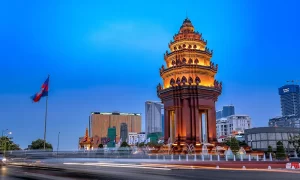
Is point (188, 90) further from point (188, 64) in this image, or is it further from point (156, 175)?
point (156, 175)

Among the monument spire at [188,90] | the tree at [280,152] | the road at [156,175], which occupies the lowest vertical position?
the tree at [280,152]

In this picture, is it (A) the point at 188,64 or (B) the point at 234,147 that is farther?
(B) the point at 234,147

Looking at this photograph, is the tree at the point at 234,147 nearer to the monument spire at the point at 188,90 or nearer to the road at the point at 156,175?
the monument spire at the point at 188,90

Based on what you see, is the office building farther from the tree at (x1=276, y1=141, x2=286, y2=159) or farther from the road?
the road

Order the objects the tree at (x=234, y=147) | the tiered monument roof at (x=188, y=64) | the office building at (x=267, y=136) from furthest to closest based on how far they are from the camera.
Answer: the office building at (x=267, y=136) → the tree at (x=234, y=147) → the tiered monument roof at (x=188, y=64)

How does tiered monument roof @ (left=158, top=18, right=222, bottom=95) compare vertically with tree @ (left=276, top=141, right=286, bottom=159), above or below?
above

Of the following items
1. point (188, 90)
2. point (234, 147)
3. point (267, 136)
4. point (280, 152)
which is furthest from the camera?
point (267, 136)

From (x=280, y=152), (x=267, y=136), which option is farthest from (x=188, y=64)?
(x=267, y=136)

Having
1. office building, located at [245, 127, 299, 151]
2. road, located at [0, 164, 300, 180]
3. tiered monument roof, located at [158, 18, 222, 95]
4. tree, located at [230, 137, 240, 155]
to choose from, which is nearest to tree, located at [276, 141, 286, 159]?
tree, located at [230, 137, 240, 155]

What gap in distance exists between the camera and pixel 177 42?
59.0 metres

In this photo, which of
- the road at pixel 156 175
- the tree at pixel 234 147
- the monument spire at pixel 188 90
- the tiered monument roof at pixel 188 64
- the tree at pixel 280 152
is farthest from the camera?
the tree at pixel 234 147

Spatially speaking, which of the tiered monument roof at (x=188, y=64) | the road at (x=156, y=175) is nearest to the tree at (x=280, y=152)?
the tiered monument roof at (x=188, y=64)

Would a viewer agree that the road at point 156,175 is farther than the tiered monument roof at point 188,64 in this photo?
No

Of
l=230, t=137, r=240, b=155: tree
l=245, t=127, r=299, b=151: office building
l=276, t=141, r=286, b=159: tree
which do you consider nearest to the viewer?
l=276, t=141, r=286, b=159: tree
